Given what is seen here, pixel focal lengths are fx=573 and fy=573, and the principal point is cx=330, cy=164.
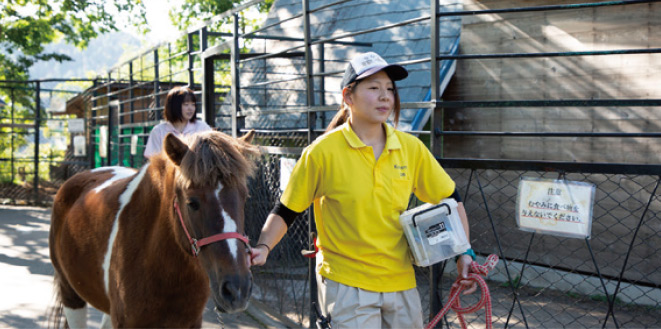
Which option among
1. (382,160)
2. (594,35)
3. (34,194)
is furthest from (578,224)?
(34,194)

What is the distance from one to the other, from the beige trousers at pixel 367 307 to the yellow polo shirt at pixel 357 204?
36 millimetres

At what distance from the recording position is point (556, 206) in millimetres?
3172

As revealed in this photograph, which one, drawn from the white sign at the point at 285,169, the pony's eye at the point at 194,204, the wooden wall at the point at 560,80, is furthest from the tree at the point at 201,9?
the pony's eye at the point at 194,204

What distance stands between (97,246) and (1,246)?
6.56 m

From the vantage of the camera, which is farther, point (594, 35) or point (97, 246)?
point (594, 35)

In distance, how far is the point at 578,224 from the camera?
3088 mm

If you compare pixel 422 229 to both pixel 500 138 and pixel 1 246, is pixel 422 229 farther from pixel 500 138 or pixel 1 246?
pixel 1 246

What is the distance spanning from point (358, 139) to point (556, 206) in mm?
A: 1335

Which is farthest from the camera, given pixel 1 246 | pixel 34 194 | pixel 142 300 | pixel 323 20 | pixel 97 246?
pixel 34 194

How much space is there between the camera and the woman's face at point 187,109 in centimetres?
551

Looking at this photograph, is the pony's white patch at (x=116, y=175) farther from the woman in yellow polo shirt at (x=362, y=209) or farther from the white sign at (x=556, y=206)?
the white sign at (x=556, y=206)

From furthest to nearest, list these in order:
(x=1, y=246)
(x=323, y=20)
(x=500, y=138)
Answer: (x=323, y=20)
(x=1, y=246)
(x=500, y=138)

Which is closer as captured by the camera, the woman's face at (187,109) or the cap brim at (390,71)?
the cap brim at (390,71)

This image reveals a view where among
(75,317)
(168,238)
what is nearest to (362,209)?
(168,238)
